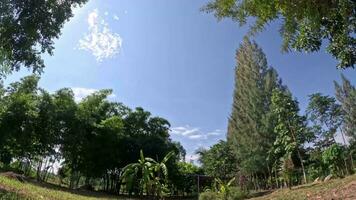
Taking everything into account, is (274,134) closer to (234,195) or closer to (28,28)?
(234,195)

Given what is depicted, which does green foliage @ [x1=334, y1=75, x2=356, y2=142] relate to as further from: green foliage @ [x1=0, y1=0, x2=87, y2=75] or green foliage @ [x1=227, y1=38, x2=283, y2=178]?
green foliage @ [x1=0, y1=0, x2=87, y2=75]

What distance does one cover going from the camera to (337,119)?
32.6m

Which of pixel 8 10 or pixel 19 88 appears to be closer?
pixel 8 10

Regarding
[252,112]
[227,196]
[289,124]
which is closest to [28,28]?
[227,196]

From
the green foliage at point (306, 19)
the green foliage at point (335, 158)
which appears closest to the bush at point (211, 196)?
the green foliage at point (335, 158)

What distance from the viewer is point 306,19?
5156mm

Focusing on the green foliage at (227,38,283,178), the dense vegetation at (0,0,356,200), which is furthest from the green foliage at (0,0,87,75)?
the green foliage at (227,38,283,178)

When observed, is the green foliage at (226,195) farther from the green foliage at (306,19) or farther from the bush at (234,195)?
the green foliage at (306,19)

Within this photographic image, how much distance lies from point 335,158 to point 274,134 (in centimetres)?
898

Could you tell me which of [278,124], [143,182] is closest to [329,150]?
[278,124]

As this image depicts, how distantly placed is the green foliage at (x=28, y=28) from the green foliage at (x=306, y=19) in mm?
7228

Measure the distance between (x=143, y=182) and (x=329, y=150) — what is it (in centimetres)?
1487

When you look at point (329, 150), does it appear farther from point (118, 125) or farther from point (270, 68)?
point (118, 125)

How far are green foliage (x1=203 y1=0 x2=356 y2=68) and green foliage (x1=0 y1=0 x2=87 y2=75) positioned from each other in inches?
285
